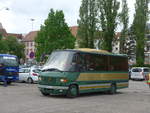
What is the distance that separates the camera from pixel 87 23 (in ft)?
206

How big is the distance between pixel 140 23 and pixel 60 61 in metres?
45.6

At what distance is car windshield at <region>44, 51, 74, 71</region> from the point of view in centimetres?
1772

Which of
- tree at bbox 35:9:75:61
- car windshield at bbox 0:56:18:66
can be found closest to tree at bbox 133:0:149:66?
tree at bbox 35:9:75:61

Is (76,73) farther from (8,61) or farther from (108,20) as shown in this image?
(108,20)

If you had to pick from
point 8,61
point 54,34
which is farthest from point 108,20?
point 8,61

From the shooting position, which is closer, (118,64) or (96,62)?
(96,62)

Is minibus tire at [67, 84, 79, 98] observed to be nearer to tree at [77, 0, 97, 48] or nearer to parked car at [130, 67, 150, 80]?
parked car at [130, 67, 150, 80]

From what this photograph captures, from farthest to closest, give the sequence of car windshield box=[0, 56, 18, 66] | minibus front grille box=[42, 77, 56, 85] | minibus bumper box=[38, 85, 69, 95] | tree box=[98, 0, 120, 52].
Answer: tree box=[98, 0, 120, 52] → car windshield box=[0, 56, 18, 66] → minibus front grille box=[42, 77, 56, 85] → minibus bumper box=[38, 85, 69, 95]

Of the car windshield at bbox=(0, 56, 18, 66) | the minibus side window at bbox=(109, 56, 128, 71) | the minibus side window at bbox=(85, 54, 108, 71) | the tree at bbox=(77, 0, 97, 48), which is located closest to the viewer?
the minibus side window at bbox=(85, 54, 108, 71)

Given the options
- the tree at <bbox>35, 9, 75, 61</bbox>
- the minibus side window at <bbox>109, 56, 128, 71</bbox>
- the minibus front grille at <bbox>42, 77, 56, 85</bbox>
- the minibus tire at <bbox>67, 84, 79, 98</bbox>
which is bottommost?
the minibus tire at <bbox>67, 84, 79, 98</bbox>

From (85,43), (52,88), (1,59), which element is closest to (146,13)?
(85,43)

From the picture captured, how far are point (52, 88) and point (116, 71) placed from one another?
18.7 feet

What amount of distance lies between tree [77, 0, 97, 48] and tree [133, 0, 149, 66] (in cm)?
729

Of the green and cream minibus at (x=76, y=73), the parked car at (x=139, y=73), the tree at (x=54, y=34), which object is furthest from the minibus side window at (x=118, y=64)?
the tree at (x=54, y=34)
